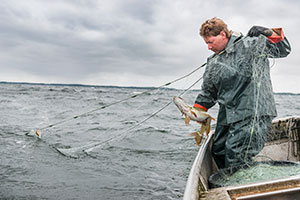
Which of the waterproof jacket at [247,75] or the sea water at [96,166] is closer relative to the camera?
the waterproof jacket at [247,75]

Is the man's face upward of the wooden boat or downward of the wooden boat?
upward

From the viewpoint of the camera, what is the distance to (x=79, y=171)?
24.1 feet

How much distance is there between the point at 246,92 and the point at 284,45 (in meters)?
0.72

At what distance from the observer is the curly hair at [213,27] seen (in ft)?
11.4

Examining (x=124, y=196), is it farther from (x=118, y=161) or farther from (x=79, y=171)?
(x=118, y=161)

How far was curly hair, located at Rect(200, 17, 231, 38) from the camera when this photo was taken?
3463 millimetres

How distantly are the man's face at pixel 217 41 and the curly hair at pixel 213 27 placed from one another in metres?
0.05

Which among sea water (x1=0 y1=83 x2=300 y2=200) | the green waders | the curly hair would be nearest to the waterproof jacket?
the green waders

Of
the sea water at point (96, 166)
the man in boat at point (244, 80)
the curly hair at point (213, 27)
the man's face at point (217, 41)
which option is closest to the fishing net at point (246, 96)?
the man in boat at point (244, 80)

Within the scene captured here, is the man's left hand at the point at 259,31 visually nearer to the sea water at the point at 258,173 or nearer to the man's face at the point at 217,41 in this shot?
the man's face at the point at 217,41

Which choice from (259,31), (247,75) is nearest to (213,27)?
(259,31)

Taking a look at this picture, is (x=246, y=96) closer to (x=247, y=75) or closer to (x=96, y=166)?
(x=247, y=75)

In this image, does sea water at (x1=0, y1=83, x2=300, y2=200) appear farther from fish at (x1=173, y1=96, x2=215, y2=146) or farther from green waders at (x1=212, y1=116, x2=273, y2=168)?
green waders at (x1=212, y1=116, x2=273, y2=168)

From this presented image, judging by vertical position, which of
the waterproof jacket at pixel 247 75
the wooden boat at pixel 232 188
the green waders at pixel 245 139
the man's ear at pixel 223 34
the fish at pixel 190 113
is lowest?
the wooden boat at pixel 232 188
